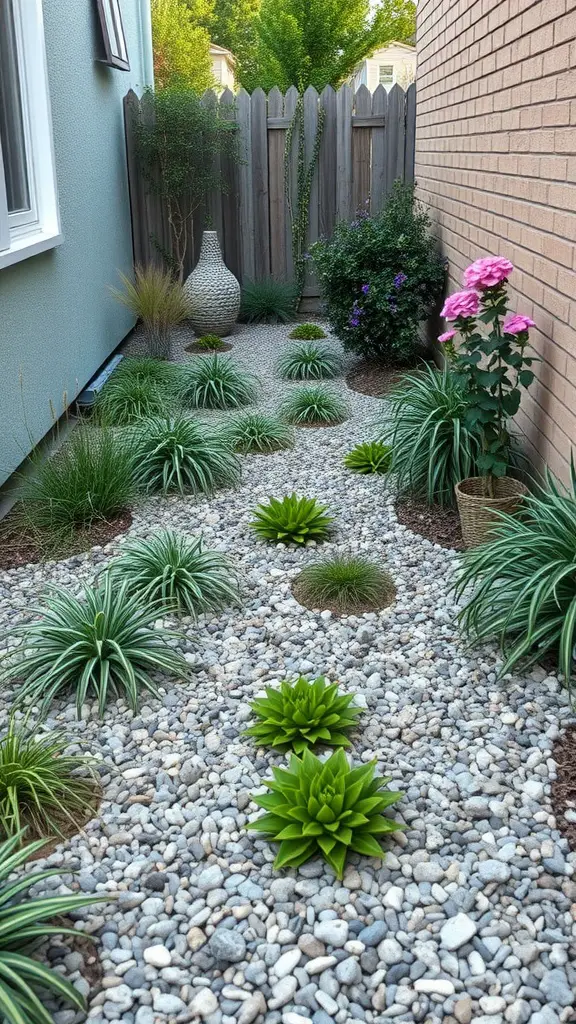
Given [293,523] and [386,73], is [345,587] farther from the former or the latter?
[386,73]

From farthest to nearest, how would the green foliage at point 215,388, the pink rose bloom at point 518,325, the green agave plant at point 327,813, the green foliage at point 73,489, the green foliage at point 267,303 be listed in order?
the green foliage at point 267,303
the green foliage at point 215,388
the green foliage at point 73,489
the pink rose bloom at point 518,325
the green agave plant at point 327,813

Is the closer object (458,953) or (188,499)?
(458,953)

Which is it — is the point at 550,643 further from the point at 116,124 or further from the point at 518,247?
the point at 116,124

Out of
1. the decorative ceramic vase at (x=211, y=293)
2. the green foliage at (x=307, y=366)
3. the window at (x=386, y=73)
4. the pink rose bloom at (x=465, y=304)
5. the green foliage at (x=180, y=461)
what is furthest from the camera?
the window at (x=386, y=73)

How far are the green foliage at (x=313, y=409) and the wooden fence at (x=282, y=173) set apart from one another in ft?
11.8

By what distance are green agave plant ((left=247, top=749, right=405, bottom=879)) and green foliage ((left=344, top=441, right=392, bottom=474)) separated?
9.28 feet

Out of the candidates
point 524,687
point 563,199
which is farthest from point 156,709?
point 563,199

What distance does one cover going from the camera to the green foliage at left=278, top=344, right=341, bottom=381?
7.11 m

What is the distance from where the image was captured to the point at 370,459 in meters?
5.05

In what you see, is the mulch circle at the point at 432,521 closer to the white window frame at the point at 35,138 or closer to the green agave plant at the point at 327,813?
the green agave plant at the point at 327,813

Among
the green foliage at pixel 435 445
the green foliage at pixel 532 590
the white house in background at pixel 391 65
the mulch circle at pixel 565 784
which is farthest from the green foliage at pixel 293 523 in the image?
the white house in background at pixel 391 65

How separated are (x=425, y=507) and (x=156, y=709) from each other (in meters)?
2.09

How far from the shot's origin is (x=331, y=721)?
2656mm

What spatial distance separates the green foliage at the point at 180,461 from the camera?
4.79 metres
